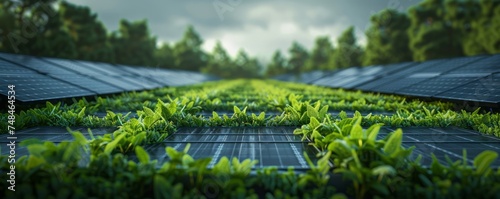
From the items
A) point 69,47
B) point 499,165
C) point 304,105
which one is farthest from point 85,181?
point 69,47

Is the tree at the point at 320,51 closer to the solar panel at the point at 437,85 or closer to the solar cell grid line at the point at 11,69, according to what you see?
the solar panel at the point at 437,85

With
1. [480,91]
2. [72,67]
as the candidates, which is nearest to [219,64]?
[72,67]

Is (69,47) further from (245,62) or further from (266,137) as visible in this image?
(245,62)

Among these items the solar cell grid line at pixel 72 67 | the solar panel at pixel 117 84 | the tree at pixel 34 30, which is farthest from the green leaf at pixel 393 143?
the tree at pixel 34 30

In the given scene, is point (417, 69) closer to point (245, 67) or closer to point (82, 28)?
point (82, 28)

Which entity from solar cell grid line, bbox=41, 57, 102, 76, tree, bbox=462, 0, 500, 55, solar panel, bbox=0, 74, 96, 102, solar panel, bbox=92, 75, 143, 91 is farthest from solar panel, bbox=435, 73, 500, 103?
tree, bbox=462, 0, 500, 55

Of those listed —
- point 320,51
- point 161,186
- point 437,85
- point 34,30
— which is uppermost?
point 320,51
